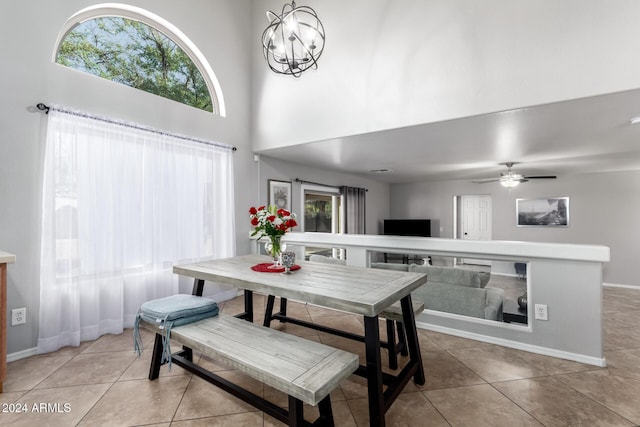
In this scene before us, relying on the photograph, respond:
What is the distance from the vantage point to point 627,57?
200 centimetres

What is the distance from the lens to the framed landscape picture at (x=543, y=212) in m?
A: 6.12

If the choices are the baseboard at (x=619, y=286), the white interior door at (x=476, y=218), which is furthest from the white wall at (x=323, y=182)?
the baseboard at (x=619, y=286)

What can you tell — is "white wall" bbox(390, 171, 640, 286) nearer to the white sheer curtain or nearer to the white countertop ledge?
the white countertop ledge

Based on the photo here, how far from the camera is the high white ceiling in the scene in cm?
250

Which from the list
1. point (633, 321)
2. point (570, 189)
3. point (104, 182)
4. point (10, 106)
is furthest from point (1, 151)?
point (570, 189)

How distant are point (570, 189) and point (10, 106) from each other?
343 inches

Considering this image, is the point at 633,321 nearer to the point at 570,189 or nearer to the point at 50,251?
the point at 570,189

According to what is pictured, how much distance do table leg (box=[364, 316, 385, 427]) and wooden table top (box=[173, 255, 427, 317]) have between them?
0.14 metres

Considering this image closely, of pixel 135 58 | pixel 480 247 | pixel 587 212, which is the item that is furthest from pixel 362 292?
pixel 587 212

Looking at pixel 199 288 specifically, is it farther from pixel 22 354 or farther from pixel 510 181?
pixel 510 181

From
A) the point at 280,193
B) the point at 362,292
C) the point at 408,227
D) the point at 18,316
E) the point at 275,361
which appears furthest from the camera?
the point at 408,227

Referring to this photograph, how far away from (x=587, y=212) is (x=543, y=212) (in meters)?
0.71

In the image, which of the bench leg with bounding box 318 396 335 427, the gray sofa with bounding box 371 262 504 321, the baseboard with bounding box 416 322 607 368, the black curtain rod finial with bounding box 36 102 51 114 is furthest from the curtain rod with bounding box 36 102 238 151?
the baseboard with bounding box 416 322 607 368

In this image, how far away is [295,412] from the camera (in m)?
1.31
